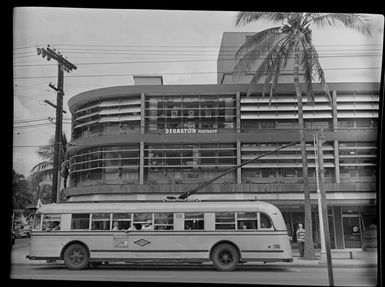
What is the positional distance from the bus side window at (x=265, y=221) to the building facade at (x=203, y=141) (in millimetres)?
257

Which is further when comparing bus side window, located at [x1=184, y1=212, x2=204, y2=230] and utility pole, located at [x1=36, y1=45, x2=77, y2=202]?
bus side window, located at [x1=184, y1=212, x2=204, y2=230]

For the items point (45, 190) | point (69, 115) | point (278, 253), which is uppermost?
point (69, 115)

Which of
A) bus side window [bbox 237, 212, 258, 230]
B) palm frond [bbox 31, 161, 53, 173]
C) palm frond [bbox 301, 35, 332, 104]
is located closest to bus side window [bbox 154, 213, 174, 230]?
bus side window [bbox 237, 212, 258, 230]

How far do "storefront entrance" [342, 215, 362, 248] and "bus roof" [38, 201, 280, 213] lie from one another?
1.21 meters

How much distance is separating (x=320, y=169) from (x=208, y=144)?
1719 mm

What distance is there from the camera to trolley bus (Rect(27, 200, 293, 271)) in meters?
7.69

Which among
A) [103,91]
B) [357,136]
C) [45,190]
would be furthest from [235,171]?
[45,190]

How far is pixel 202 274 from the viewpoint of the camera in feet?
24.6

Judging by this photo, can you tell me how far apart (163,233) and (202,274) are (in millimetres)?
864

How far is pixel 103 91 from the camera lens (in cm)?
798

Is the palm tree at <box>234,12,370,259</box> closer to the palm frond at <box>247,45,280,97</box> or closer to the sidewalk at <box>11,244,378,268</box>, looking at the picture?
the palm frond at <box>247,45,280,97</box>

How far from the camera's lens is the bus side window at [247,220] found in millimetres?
7754

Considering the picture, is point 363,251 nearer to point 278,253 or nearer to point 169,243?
point 278,253

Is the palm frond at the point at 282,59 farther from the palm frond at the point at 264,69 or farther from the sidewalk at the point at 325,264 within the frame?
the sidewalk at the point at 325,264
